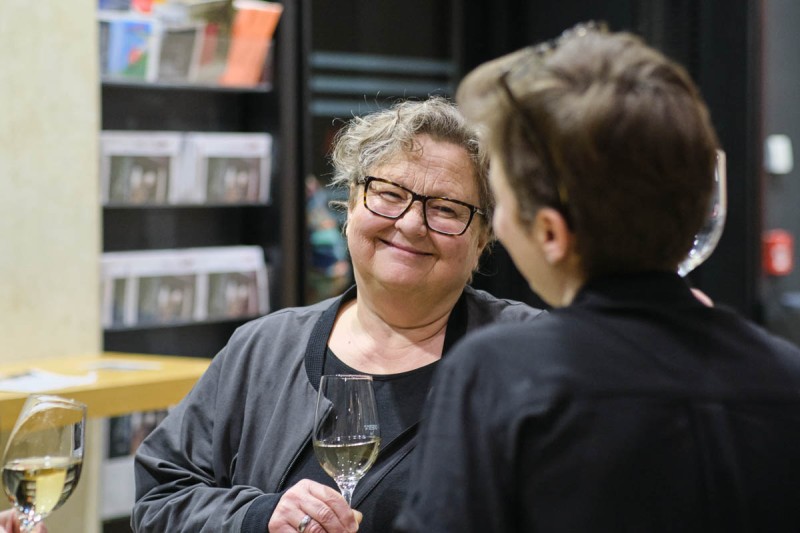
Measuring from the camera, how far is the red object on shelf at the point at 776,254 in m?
4.54

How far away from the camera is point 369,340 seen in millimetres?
1912

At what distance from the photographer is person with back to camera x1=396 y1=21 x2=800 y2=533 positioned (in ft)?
2.89

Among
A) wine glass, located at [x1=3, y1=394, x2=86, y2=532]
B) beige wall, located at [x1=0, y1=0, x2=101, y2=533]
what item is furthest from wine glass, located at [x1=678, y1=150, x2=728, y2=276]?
beige wall, located at [x1=0, y1=0, x2=101, y2=533]

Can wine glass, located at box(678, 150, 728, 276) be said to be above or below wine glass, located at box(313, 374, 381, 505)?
above

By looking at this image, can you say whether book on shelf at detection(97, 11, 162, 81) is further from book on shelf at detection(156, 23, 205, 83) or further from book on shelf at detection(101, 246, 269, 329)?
book on shelf at detection(101, 246, 269, 329)

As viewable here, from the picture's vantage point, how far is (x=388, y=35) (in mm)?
5613

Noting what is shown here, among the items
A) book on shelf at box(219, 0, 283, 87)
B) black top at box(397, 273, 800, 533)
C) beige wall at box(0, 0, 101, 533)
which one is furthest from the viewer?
book on shelf at box(219, 0, 283, 87)

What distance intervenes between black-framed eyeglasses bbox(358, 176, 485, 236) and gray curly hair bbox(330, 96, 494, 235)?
0.13ft

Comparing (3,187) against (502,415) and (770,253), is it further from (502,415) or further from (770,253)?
(502,415)

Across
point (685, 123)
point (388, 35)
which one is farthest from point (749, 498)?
point (388, 35)

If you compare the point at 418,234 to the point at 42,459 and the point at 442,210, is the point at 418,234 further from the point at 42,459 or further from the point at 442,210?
the point at 42,459

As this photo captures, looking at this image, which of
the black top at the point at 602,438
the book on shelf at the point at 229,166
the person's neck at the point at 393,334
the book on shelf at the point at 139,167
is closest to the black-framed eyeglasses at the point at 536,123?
the black top at the point at 602,438

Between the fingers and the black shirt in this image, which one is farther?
the black shirt

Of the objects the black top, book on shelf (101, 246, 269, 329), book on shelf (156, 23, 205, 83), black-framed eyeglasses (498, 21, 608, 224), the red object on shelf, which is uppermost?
book on shelf (156, 23, 205, 83)
